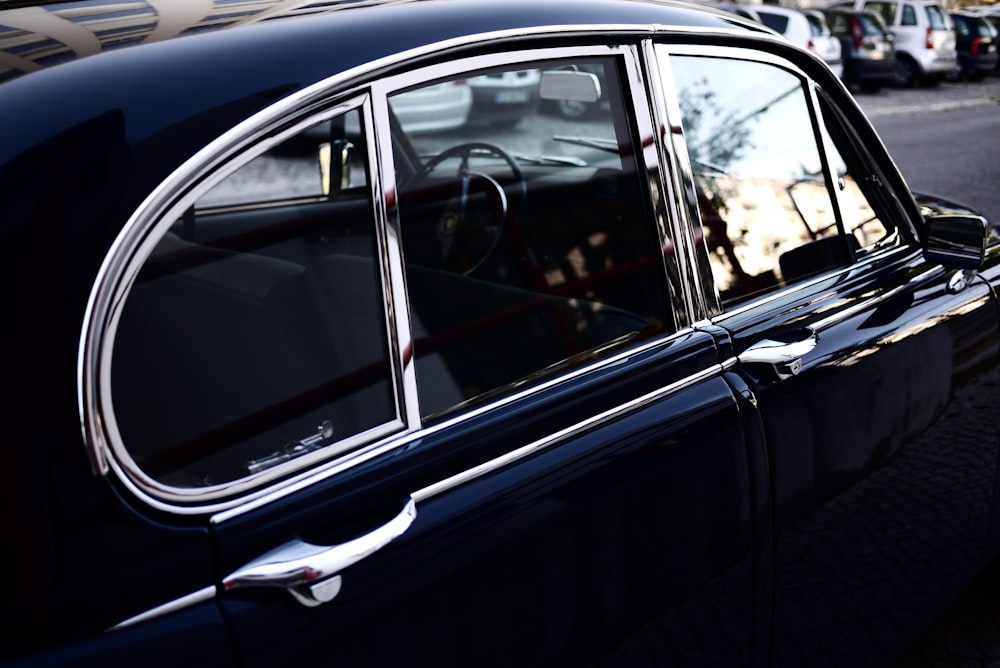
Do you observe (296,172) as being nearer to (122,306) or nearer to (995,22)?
(122,306)

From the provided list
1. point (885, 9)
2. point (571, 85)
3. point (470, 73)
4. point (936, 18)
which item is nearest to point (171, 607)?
point (470, 73)

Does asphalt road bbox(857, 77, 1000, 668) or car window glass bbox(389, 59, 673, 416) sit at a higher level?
car window glass bbox(389, 59, 673, 416)

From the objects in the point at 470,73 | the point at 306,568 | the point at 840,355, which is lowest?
the point at 840,355

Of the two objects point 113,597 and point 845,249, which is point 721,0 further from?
point 113,597

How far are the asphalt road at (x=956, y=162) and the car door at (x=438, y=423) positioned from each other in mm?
1268

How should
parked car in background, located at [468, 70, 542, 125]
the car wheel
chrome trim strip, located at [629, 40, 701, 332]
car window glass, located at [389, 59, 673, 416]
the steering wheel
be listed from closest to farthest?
car window glass, located at [389, 59, 673, 416], chrome trim strip, located at [629, 40, 701, 332], the steering wheel, parked car in background, located at [468, 70, 542, 125], the car wheel

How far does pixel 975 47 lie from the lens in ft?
77.6

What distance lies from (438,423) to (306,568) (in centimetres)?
32

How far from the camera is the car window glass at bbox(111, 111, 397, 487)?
48.8 inches

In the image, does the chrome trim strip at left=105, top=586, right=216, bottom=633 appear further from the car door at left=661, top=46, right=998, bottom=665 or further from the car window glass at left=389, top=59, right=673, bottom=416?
the car door at left=661, top=46, right=998, bottom=665

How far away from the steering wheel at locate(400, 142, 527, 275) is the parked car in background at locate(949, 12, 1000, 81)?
24027 mm

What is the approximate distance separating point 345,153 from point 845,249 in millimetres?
1121

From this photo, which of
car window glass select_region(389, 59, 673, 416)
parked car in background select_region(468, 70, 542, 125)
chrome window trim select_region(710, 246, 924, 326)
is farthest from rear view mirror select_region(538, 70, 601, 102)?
parked car in background select_region(468, 70, 542, 125)

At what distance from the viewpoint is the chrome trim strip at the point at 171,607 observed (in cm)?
112
